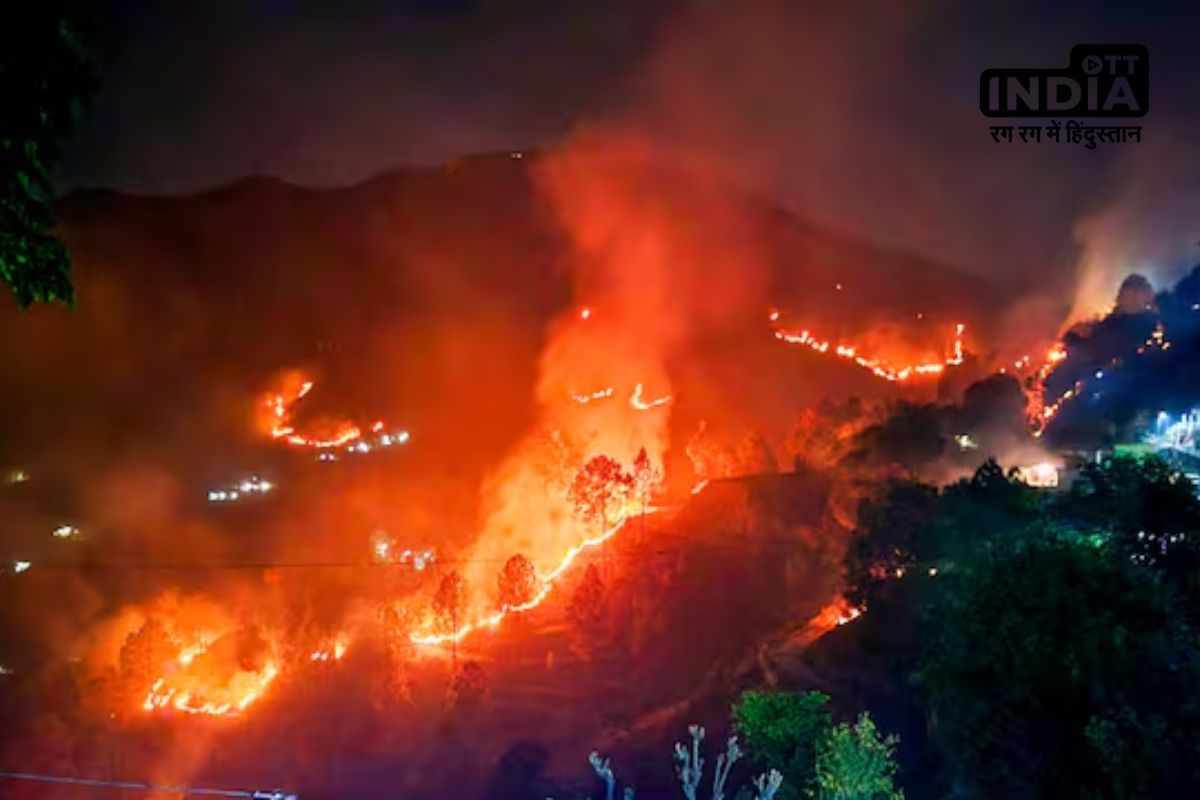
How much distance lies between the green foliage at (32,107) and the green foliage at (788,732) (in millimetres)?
11609

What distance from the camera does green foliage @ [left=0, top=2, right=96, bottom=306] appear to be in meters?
4.73

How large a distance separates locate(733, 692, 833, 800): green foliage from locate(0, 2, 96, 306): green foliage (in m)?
11.6

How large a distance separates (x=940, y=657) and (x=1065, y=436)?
27.9 m

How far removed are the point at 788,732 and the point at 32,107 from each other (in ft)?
40.8

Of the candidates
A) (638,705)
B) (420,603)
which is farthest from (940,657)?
(420,603)

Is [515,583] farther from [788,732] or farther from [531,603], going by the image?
[788,732]

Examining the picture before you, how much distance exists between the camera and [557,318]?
61.6 meters

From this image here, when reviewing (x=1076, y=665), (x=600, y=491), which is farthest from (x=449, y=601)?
(x=1076, y=665)

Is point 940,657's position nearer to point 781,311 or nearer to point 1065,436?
point 1065,436

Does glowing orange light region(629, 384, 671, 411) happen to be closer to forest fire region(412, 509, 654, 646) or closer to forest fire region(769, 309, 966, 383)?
forest fire region(412, 509, 654, 646)

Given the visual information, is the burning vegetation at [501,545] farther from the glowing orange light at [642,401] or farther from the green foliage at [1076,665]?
the green foliage at [1076,665]

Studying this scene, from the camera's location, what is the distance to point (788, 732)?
43.6ft

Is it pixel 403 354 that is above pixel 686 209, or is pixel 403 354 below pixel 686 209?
below

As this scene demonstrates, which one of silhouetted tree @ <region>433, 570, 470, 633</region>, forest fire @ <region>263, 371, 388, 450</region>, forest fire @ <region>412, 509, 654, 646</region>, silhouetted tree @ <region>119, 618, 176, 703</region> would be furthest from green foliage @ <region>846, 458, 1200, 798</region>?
forest fire @ <region>263, 371, 388, 450</region>
